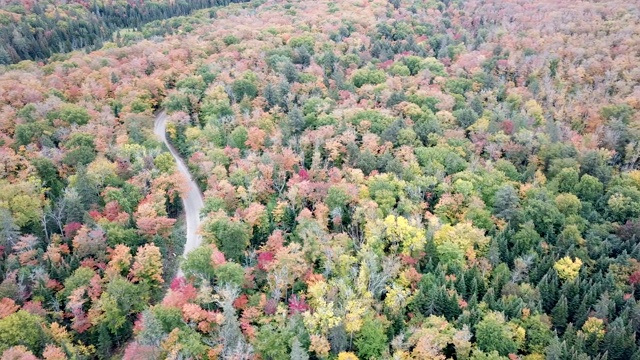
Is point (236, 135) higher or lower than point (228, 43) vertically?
lower

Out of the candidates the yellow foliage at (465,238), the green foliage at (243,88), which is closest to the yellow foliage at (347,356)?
the yellow foliage at (465,238)

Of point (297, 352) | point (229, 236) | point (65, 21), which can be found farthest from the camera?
point (65, 21)

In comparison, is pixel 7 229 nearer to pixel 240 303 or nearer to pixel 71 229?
pixel 71 229

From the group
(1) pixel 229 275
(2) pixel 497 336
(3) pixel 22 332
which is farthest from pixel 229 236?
(2) pixel 497 336

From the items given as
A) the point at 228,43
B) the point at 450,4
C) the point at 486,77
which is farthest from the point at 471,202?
the point at 450,4

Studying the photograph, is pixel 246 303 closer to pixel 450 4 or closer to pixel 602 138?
pixel 602 138

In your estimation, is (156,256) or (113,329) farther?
(156,256)

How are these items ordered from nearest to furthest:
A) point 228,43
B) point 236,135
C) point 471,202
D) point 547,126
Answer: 1. point 471,202
2. point 236,135
3. point 547,126
4. point 228,43
